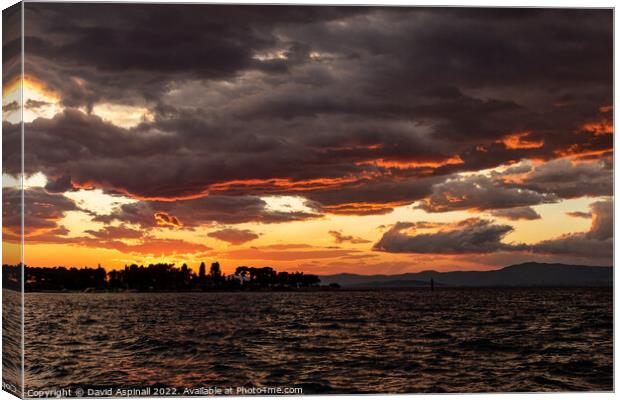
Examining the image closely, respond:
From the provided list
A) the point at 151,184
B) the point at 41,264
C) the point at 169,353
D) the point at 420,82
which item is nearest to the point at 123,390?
the point at 169,353

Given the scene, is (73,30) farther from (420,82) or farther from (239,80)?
(420,82)

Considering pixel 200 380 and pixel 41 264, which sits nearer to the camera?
pixel 200 380

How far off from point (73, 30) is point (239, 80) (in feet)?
16.5

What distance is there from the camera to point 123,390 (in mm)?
20172

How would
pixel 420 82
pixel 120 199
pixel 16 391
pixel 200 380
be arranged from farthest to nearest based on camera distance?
pixel 120 199
pixel 420 82
pixel 200 380
pixel 16 391

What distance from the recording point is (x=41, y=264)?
2522cm

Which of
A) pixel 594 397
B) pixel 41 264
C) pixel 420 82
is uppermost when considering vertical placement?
pixel 420 82

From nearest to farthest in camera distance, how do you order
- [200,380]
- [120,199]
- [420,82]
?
1. [200,380]
2. [420,82]
3. [120,199]

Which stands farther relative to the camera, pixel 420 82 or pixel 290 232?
pixel 290 232

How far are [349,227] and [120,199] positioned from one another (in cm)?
724

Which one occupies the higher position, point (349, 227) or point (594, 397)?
point (349, 227)

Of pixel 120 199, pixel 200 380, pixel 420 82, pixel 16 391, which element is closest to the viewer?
pixel 16 391

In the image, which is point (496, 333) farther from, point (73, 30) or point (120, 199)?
point (73, 30)

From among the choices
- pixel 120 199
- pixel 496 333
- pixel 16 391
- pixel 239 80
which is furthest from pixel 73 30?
pixel 496 333
